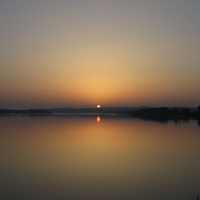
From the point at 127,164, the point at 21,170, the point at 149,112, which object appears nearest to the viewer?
the point at 21,170

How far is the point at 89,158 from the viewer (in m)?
14.4

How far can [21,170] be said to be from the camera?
38.6ft

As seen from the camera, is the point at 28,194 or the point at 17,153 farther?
the point at 17,153

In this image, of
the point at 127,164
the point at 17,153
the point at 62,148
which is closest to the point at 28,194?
the point at 127,164

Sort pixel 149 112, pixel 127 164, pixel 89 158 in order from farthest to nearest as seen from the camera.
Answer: pixel 149 112 → pixel 89 158 → pixel 127 164

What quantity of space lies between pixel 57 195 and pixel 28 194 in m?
0.85

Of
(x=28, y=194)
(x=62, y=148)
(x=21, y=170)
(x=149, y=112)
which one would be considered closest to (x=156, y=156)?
(x=62, y=148)

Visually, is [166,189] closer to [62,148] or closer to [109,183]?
[109,183]

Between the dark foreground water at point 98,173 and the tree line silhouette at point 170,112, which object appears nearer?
the dark foreground water at point 98,173

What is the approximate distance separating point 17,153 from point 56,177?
18.8 feet

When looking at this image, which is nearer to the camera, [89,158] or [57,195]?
[57,195]

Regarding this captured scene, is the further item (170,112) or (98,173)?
(170,112)

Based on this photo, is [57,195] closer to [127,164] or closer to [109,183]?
[109,183]

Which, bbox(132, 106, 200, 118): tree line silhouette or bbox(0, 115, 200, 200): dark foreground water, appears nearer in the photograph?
bbox(0, 115, 200, 200): dark foreground water
